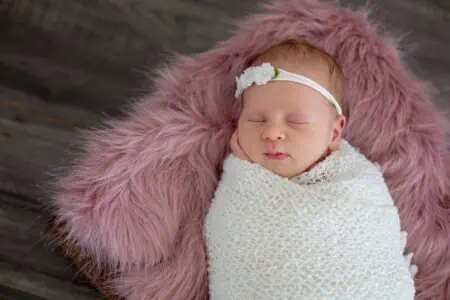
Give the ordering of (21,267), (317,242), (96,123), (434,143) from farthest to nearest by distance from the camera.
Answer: (96,123) < (21,267) < (434,143) < (317,242)

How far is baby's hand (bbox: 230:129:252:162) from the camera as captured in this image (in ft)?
3.47

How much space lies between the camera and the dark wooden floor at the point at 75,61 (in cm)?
133

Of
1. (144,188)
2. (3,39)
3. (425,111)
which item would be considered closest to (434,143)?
(425,111)

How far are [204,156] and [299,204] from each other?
21cm

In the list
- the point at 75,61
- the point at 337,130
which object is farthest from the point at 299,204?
the point at 75,61

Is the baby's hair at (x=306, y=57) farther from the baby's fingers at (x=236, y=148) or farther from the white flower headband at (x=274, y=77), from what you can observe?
the baby's fingers at (x=236, y=148)

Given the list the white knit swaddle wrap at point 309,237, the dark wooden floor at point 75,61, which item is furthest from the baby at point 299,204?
the dark wooden floor at point 75,61

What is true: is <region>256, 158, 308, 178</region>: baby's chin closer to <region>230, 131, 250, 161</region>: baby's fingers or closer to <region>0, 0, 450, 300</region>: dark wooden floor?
<region>230, 131, 250, 161</region>: baby's fingers

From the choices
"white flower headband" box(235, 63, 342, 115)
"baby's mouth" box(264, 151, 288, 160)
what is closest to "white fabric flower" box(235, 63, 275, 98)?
"white flower headband" box(235, 63, 342, 115)

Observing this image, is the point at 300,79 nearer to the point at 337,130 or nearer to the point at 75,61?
the point at 337,130

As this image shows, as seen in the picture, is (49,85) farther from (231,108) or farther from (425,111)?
(425,111)

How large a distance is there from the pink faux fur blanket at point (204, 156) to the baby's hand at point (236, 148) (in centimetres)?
5

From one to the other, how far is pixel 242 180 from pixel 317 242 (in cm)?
16

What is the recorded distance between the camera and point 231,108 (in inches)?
44.9
